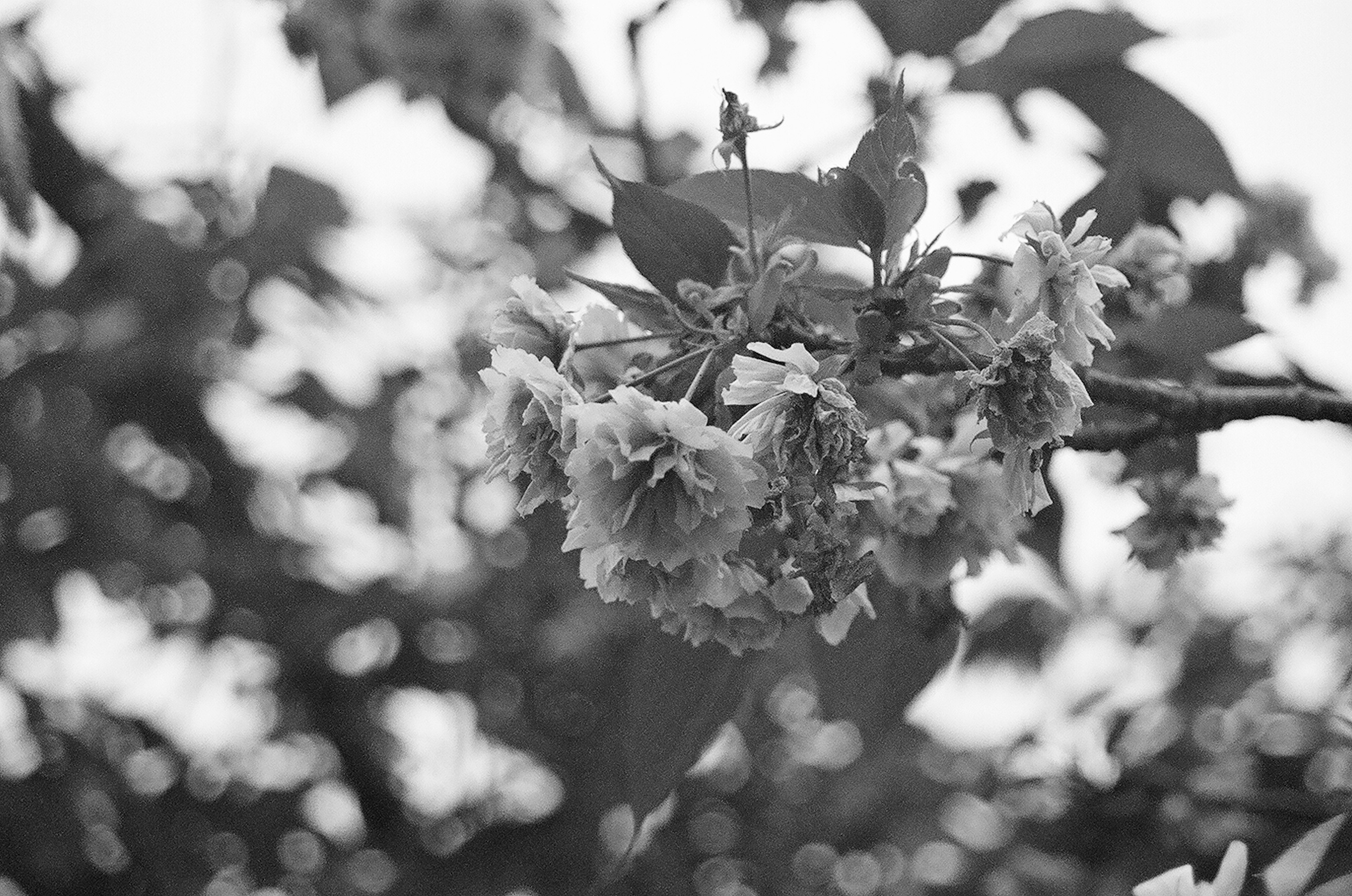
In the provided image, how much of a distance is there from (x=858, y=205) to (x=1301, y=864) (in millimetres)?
490

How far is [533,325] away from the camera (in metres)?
0.69

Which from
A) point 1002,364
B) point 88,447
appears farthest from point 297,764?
point 1002,364

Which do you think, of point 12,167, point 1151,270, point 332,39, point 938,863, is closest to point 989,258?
point 1151,270

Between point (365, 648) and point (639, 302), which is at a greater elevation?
point (639, 302)

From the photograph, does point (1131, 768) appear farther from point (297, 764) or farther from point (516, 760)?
point (297, 764)

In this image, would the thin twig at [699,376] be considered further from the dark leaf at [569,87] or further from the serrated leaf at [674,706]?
the dark leaf at [569,87]

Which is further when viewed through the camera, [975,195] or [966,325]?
[975,195]

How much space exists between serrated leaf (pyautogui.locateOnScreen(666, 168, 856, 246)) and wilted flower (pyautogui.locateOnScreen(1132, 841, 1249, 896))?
1.38 ft

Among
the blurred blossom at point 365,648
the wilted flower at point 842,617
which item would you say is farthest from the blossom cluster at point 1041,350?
the blurred blossom at point 365,648

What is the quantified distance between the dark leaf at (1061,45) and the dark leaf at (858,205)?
49 cm

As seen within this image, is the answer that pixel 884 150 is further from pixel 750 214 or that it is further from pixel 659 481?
pixel 659 481

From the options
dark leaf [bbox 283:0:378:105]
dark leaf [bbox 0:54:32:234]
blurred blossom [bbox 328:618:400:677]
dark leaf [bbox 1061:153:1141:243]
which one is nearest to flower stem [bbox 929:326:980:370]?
dark leaf [bbox 1061:153:1141:243]

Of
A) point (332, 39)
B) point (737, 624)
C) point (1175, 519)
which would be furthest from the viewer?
point (332, 39)

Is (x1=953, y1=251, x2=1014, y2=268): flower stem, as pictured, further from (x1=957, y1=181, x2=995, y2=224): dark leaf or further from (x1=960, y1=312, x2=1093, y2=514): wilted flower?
(x1=957, y1=181, x2=995, y2=224): dark leaf
